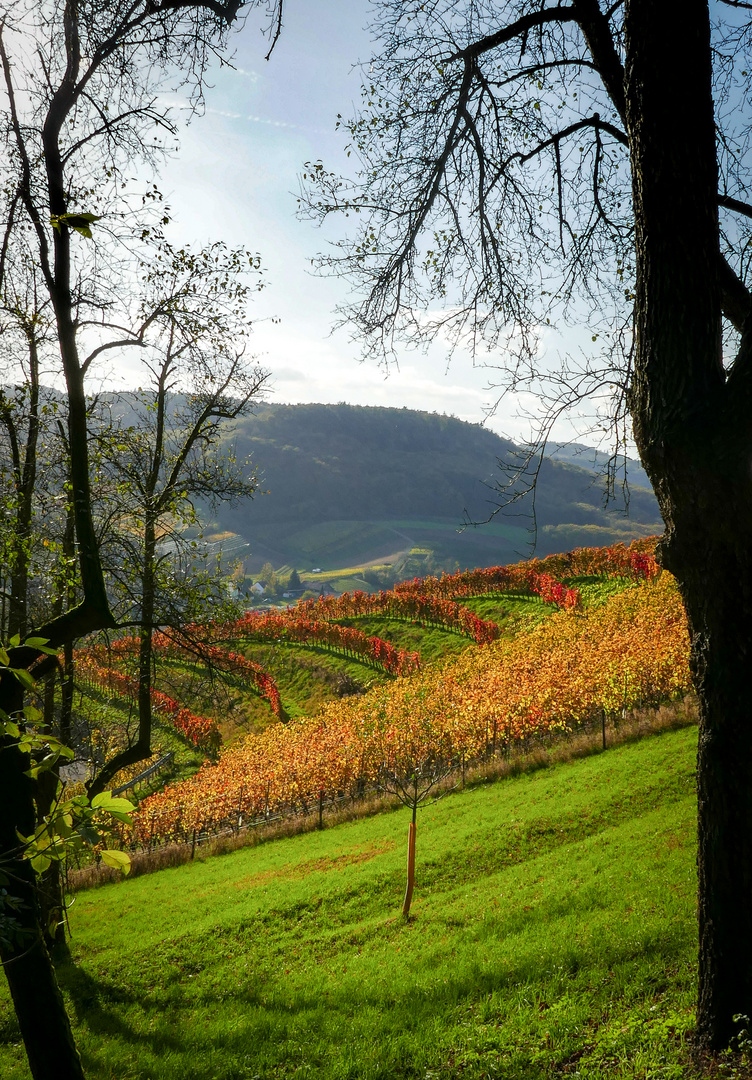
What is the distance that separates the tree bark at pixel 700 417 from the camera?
3.35 metres

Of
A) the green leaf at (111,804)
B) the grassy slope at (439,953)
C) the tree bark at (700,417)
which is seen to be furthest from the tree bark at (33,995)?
the tree bark at (700,417)

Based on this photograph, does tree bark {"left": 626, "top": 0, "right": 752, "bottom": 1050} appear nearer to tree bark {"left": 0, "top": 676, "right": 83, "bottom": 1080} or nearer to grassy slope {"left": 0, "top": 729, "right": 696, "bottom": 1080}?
grassy slope {"left": 0, "top": 729, "right": 696, "bottom": 1080}

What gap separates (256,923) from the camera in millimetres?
10352

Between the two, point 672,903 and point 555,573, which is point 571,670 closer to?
point 672,903

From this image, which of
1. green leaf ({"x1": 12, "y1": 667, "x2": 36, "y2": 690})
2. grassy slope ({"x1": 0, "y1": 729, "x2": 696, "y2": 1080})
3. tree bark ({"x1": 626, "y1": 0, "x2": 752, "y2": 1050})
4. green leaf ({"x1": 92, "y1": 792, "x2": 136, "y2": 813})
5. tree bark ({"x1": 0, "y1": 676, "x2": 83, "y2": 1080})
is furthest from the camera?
grassy slope ({"x1": 0, "y1": 729, "x2": 696, "y2": 1080})

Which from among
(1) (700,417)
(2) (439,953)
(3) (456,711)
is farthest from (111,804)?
(3) (456,711)

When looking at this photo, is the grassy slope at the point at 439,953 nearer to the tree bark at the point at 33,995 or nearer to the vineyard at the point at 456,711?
the tree bark at the point at 33,995

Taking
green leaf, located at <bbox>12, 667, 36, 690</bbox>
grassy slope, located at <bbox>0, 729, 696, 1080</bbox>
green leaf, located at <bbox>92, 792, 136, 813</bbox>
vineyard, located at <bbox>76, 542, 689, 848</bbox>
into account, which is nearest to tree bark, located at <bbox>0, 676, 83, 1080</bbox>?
grassy slope, located at <bbox>0, 729, 696, 1080</bbox>

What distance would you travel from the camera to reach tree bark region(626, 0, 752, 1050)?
11.0 feet

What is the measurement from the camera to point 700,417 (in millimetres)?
3305

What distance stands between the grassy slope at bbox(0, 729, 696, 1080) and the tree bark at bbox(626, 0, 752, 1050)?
139cm

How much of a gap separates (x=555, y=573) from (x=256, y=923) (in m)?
27.2

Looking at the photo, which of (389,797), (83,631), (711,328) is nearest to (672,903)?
(711,328)

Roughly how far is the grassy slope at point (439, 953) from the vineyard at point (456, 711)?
331 cm
